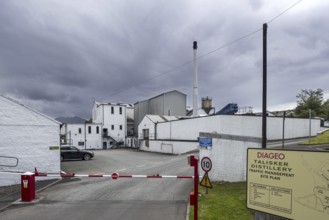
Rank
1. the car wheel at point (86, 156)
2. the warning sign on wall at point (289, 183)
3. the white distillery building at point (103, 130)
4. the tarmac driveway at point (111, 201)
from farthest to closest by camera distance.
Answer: the white distillery building at point (103, 130), the car wheel at point (86, 156), the tarmac driveway at point (111, 201), the warning sign on wall at point (289, 183)

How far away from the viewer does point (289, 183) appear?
4.95 m

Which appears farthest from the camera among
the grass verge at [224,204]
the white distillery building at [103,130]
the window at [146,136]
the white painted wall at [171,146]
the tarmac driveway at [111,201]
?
the white distillery building at [103,130]

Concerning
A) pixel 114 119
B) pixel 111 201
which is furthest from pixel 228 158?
pixel 114 119

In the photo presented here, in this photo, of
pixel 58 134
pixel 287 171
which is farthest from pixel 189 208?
pixel 58 134

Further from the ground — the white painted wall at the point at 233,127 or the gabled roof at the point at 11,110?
the gabled roof at the point at 11,110

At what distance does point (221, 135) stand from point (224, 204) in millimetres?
4542

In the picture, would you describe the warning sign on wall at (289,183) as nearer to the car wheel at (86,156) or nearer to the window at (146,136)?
the car wheel at (86,156)

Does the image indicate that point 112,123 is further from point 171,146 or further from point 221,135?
point 221,135

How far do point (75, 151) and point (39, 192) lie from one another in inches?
678

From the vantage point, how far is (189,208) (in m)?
9.91

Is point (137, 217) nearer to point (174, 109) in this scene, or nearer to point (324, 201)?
point (324, 201)

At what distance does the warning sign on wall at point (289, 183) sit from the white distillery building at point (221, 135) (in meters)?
8.48

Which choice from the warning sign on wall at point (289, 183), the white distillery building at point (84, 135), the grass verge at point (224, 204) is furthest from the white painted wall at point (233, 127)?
the warning sign on wall at point (289, 183)

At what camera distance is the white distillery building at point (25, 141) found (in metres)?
16.0
